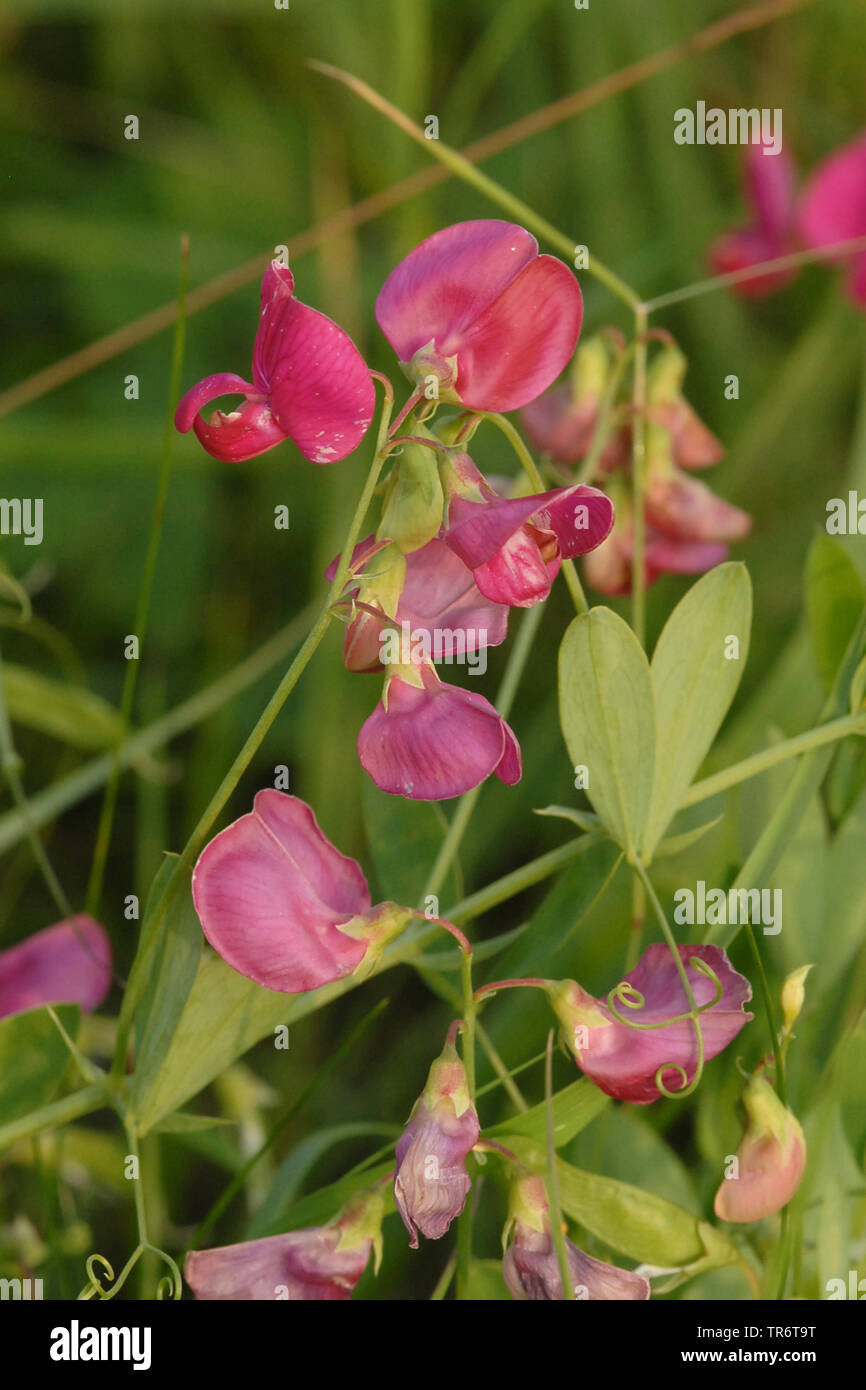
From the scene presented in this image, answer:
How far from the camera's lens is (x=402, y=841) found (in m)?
0.63

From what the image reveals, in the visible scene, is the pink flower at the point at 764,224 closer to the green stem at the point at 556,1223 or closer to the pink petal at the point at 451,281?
the pink petal at the point at 451,281

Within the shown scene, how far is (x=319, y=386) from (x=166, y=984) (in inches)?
10.1

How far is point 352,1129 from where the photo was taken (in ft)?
2.17

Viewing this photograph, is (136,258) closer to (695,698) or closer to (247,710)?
(247,710)

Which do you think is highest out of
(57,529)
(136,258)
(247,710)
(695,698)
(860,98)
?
(860,98)

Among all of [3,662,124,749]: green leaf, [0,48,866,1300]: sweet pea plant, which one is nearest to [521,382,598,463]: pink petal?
[0,48,866,1300]: sweet pea plant

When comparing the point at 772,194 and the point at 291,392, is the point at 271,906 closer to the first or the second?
the point at 291,392

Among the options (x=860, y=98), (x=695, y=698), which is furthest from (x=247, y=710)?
(x=860, y=98)

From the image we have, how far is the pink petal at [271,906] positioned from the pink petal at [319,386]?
136mm

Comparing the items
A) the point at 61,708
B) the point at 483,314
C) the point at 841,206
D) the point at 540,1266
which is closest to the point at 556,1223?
the point at 540,1266

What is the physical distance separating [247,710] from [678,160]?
0.68 m

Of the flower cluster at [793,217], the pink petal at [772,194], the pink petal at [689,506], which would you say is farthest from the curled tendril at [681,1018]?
the pink petal at [772,194]

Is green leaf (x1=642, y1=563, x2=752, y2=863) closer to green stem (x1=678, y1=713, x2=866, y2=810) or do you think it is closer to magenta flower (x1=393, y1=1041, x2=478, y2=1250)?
green stem (x1=678, y1=713, x2=866, y2=810)

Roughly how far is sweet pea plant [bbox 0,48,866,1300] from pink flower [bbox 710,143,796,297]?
0.46 meters
